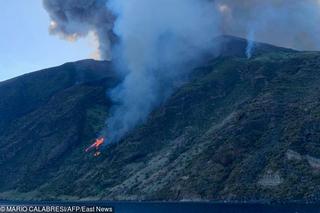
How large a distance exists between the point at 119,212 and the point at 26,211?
88.2 meters

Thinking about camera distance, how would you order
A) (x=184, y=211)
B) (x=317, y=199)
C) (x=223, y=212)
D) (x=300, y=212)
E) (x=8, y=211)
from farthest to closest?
(x=317, y=199) → (x=184, y=211) → (x=223, y=212) → (x=300, y=212) → (x=8, y=211)

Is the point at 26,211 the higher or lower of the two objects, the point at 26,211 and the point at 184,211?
the higher

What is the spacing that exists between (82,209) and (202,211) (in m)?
87.7

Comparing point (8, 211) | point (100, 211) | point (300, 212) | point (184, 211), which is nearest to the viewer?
point (100, 211)

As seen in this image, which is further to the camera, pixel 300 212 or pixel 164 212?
pixel 164 212

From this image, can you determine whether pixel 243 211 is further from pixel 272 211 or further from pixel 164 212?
pixel 164 212

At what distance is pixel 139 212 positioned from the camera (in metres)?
176

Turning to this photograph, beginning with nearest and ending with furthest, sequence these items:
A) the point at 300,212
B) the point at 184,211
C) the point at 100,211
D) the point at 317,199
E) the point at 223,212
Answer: the point at 100,211 → the point at 300,212 → the point at 223,212 → the point at 184,211 → the point at 317,199

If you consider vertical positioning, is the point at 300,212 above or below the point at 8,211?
below

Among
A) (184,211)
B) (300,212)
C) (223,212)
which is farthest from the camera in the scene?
(184,211)

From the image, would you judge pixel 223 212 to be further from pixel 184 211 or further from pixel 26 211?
pixel 26 211

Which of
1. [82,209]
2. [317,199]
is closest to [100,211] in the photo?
[82,209]

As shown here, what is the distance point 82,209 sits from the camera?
86.7 meters

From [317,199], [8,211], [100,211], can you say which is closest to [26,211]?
[8,211]
